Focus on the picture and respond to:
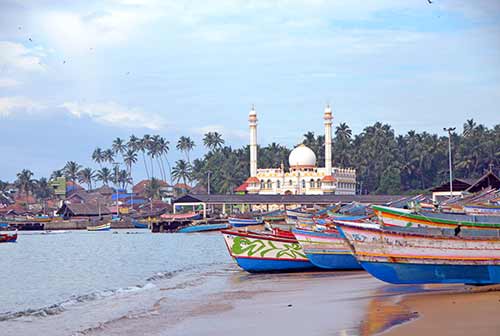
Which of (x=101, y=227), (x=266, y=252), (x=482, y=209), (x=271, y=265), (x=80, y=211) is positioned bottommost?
(x=101, y=227)

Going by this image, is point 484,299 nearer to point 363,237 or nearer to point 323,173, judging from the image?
point 363,237

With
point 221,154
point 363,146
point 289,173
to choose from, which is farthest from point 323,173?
point 221,154

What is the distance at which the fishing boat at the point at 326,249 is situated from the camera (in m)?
27.9

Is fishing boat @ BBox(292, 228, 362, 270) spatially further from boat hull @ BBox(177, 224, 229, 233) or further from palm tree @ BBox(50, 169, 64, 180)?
palm tree @ BBox(50, 169, 64, 180)

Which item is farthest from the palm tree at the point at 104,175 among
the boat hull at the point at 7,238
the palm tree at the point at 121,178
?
the boat hull at the point at 7,238

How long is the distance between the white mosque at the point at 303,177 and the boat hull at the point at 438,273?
9146 cm

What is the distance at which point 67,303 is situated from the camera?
2511cm

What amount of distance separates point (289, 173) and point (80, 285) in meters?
84.3

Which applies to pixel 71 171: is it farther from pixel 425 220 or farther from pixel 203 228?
pixel 425 220

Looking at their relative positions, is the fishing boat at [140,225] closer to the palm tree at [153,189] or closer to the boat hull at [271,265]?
the palm tree at [153,189]

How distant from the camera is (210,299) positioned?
75.4 feet

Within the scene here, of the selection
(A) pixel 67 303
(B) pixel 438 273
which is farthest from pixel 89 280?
(B) pixel 438 273

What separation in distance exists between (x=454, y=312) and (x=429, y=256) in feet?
11.0

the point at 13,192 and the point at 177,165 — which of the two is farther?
the point at 13,192
